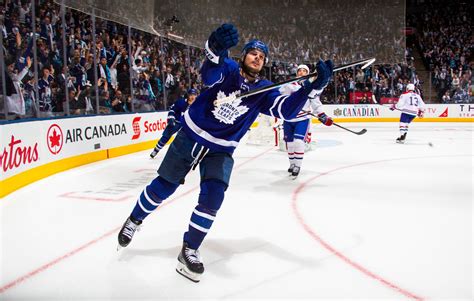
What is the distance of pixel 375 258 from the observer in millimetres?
2254

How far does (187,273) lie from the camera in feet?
6.51

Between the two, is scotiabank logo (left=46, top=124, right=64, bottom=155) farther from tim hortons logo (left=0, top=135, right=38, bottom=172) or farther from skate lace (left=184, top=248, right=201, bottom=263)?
skate lace (left=184, top=248, right=201, bottom=263)

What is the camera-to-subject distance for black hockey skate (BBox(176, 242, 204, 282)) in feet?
6.47

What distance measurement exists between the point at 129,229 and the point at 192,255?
431 millimetres

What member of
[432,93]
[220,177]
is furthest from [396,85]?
[220,177]

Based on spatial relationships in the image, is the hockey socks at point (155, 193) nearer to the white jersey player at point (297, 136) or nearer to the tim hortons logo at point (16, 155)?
the tim hortons logo at point (16, 155)

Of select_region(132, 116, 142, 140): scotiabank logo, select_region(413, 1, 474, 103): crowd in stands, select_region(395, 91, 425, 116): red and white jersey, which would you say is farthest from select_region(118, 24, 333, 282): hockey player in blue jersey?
select_region(413, 1, 474, 103): crowd in stands

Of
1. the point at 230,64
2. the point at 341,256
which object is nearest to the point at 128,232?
the point at 230,64

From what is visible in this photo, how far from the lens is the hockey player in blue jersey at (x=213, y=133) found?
203cm

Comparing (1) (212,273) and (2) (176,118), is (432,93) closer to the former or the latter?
(2) (176,118)

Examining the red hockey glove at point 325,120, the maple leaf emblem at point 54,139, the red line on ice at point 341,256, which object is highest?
the red hockey glove at point 325,120

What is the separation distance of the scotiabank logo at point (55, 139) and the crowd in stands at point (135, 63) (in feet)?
1.31

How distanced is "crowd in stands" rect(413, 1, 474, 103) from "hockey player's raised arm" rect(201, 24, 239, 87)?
12874 millimetres

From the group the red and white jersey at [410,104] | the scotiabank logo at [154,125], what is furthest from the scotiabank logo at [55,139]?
the red and white jersey at [410,104]
